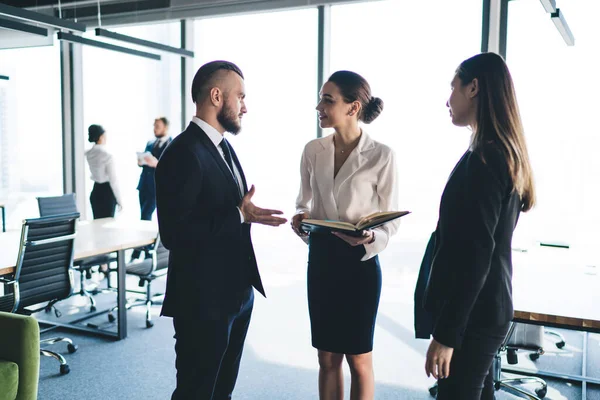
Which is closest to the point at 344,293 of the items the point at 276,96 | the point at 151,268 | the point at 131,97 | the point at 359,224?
the point at 359,224

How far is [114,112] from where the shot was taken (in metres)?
7.16

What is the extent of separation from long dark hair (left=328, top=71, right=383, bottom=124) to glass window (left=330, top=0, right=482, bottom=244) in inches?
116

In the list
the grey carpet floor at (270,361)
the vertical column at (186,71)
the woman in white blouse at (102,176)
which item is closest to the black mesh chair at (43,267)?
the grey carpet floor at (270,361)

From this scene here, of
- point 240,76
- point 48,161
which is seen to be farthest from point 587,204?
point 48,161

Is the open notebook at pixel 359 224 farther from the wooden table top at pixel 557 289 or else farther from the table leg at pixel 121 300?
the table leg at pixel 121 300

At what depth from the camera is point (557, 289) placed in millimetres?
2408

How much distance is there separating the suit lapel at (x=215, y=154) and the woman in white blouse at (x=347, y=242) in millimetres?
508

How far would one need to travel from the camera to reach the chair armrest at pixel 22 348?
2234 millimetres

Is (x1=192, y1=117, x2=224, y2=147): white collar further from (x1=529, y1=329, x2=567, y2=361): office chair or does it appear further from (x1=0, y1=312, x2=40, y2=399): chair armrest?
(x1=529, y1=329, x2=567, y2=361): office chair

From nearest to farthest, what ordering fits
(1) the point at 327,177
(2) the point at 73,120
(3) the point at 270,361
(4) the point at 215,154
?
(4) the point at 215,154 < (1) the point at 327,177 < (3) the point at 270,361 < (2) the point at 73,120

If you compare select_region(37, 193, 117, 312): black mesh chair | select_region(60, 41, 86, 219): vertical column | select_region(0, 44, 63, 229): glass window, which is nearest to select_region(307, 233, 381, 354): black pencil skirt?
select_region(37, 193, 117, 312): black mesh chair

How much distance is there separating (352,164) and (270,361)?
1.90 meters

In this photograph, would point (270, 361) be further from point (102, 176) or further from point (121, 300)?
point (102, 176)

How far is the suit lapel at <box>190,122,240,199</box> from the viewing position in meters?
1.88
